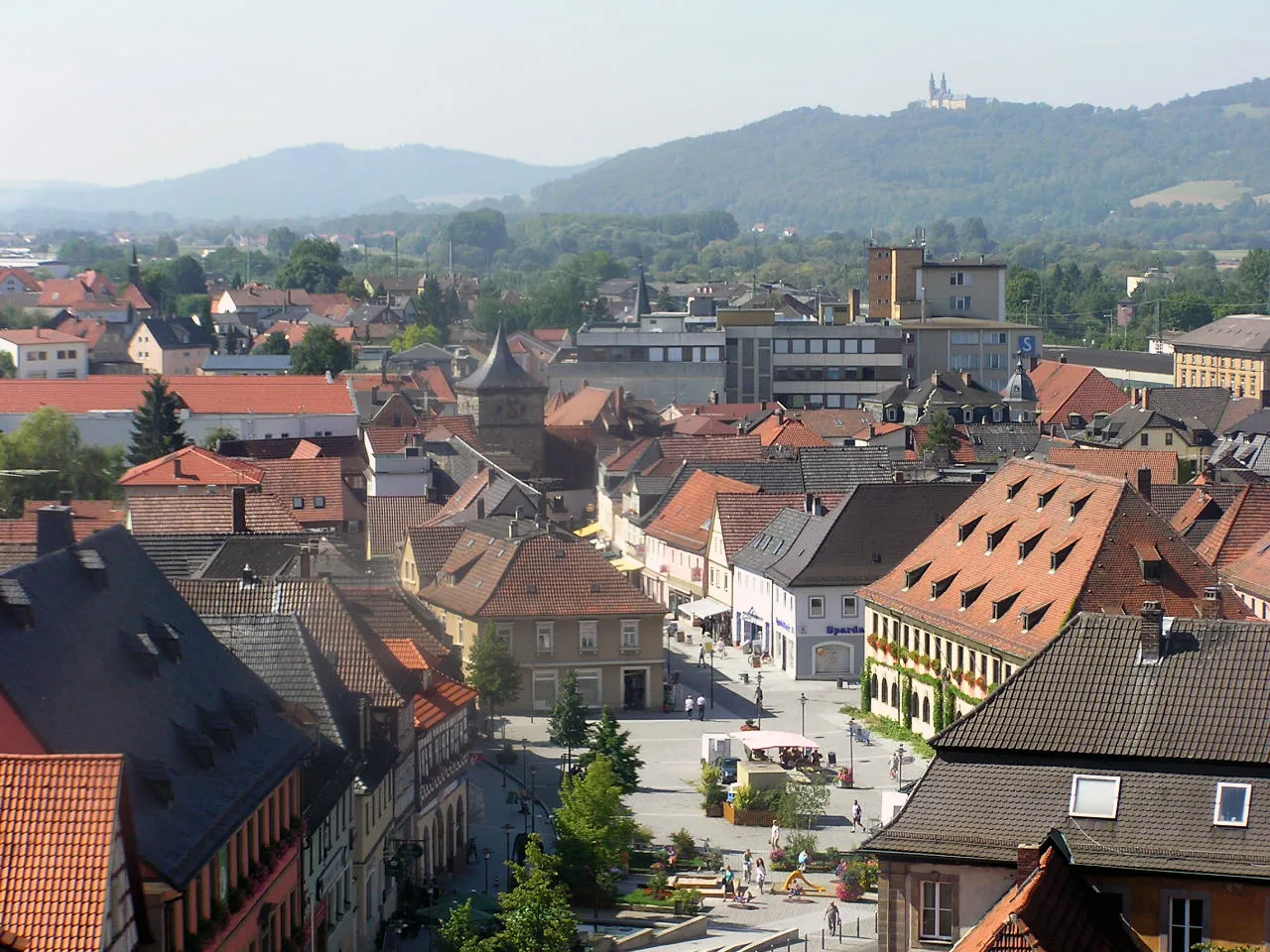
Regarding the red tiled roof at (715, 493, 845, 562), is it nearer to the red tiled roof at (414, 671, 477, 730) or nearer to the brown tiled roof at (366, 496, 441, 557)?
the brown tiled roof at (366, 496, 441, 557)

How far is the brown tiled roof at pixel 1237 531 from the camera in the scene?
235 ft

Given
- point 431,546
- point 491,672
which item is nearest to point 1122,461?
point 431,546

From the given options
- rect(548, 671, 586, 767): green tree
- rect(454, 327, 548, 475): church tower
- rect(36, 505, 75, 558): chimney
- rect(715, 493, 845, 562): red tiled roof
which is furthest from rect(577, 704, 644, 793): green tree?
rect(454, 327, 548, 475): church tower

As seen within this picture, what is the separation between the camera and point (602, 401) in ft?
443

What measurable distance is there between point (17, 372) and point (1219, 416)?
78.5 m

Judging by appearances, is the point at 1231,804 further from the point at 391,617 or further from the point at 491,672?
the point at 491,672

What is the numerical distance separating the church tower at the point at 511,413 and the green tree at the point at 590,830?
7524 centimetres

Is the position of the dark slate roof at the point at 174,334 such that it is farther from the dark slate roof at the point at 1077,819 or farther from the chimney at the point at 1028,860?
the chimney at the point at 1028,860

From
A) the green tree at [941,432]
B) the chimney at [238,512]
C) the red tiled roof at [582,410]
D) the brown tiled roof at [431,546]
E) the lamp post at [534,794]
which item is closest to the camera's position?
the lamp post at [534,794]

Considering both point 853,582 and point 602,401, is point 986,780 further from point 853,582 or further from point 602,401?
point 602,401

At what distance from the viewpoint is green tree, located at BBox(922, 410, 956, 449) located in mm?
112700

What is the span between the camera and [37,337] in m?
165

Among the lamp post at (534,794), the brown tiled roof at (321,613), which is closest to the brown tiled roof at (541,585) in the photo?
the lamp post at (534,794)

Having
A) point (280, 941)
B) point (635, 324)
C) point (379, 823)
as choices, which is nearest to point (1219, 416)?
point (635, 324)
